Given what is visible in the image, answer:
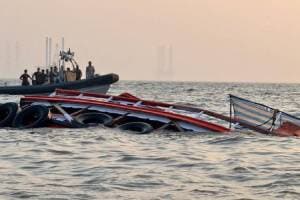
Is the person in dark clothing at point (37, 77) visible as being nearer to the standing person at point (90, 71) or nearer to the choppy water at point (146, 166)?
the standing person at point (90, 71)

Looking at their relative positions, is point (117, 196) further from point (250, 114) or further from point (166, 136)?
point (250, 114)

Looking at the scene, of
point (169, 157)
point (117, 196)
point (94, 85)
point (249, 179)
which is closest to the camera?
point (117, 196)

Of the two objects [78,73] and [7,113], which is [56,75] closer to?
[78,73]

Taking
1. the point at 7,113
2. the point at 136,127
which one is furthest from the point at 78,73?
the point at 136,127

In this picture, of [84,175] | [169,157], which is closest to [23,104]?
[169,157]

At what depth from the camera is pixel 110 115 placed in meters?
20.1

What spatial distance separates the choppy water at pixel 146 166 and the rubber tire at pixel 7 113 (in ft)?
8.19

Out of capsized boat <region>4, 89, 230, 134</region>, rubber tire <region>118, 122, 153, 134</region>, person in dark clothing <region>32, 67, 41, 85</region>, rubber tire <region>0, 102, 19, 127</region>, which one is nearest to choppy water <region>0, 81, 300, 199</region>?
rubber tire <region>118, 122, 153, 134</region>

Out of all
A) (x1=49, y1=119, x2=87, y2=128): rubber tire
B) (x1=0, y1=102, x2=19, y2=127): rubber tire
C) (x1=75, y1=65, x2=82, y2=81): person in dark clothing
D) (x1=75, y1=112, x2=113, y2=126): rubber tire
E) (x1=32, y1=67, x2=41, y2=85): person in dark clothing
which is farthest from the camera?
(x1=32, y1=67, x2=41, y2=85): person in dark clothing

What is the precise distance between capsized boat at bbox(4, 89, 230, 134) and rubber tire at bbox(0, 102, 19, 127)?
1.00 feet

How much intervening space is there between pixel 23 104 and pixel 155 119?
554 cm

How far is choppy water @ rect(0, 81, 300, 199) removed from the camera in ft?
30.1

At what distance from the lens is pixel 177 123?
1891 centimetres

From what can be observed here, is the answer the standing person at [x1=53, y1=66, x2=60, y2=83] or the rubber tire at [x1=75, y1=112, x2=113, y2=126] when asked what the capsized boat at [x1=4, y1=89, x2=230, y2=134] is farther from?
the standing person at [x1=53, y1=66, x2=60, y2=83]
